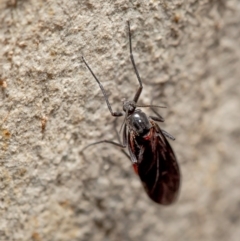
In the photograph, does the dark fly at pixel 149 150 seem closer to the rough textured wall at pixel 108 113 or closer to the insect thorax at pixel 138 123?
the insect thorax at pixel 138 123

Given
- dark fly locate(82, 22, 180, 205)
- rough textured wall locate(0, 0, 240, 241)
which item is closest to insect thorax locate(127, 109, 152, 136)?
dark fly locate(82, 22, 180, 205)

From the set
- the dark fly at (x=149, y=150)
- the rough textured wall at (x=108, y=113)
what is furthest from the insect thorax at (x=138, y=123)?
the rough textured wall at (x=108, y=113)

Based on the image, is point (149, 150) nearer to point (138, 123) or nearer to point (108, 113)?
point (138, 123)

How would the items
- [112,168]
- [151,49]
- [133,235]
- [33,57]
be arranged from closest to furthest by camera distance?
[33,57] → [151,49] → [112,168] → [133,235]

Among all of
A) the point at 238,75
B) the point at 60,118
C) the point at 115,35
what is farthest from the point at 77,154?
the point at 238,75

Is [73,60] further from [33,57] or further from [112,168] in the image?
[112,168]

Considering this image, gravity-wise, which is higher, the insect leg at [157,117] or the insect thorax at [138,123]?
the insect thorax at [138,123]

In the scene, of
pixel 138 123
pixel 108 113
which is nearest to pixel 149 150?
pixel 138 123
